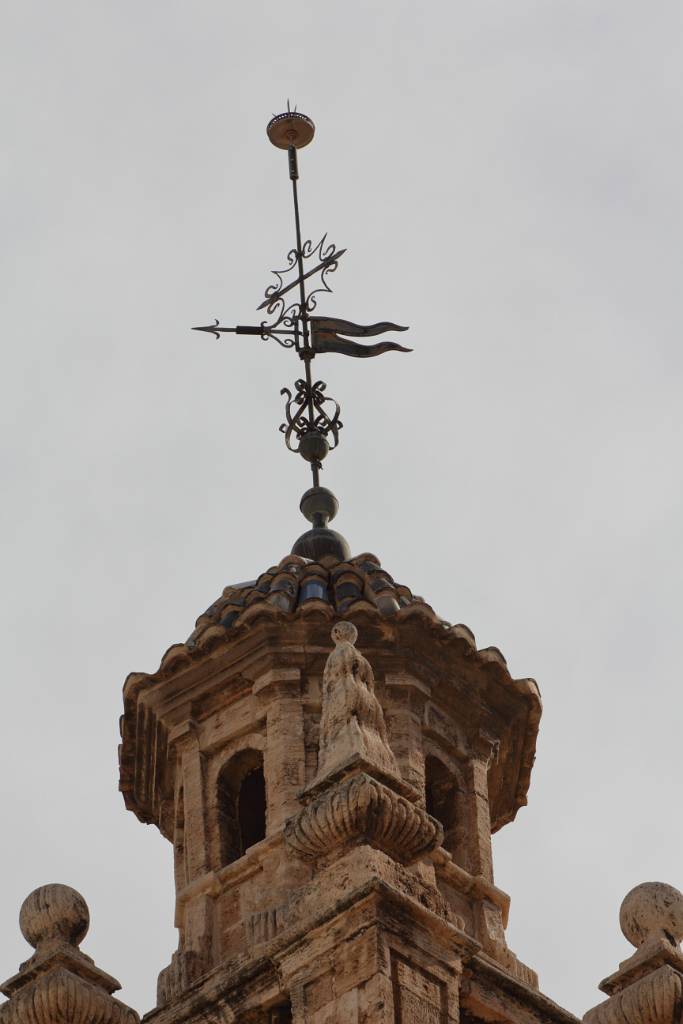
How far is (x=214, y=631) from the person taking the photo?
30125 mm

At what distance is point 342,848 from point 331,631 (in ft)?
12.1

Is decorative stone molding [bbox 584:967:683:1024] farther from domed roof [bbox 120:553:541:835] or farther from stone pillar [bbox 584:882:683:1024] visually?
domed roof [bbox 120:553:541:835]

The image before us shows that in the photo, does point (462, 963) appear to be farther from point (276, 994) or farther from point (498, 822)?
point (498, 822)

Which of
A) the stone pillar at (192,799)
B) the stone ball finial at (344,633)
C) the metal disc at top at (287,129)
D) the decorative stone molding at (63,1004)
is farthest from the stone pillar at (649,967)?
the metal disc at top at (287,129)

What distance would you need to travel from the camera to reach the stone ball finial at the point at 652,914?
28.2 meters

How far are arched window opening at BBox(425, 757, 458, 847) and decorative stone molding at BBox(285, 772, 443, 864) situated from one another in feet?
11.2

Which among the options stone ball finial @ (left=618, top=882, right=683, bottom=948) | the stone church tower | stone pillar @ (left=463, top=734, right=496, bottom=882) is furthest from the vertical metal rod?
stone ball finial @ (left=618, top=882, right=683, bottom=948)

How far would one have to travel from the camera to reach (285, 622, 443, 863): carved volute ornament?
85.6ft

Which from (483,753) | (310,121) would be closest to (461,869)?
(483,753)

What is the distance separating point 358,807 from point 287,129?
10.5m

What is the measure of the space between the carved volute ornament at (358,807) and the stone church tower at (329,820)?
0.02 m

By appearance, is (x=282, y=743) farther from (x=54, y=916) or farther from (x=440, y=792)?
(x=54, y=916)

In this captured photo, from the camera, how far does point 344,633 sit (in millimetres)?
28266

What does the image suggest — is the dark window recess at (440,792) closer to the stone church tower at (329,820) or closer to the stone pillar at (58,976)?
the stone church tower at (329,820)
